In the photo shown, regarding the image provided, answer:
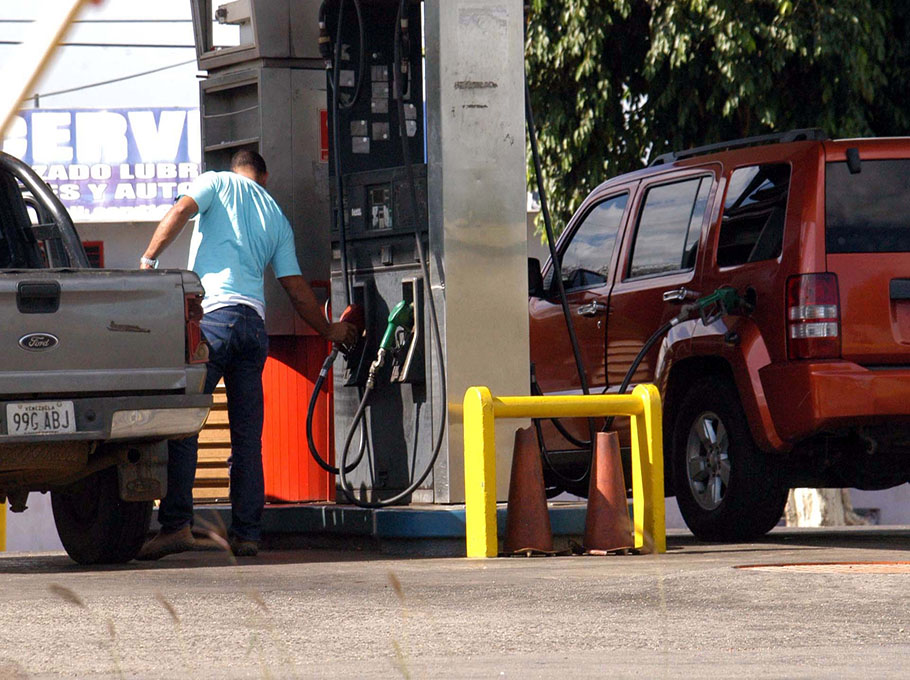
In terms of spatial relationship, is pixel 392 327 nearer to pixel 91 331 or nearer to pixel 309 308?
pixel 309 308

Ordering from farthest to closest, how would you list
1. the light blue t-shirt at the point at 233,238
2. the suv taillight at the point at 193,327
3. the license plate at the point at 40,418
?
the light blue t-shirt at the point at 233,238 → the suv taillight at the point at 193,327 → the license plate at the point at 40,418

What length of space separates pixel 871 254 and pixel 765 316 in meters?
0.59

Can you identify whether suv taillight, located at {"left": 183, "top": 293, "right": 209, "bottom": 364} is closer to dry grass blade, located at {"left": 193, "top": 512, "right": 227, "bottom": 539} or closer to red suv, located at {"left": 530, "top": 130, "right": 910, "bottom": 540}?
dry grass blade, located at {"left": 193, "top": 512, "right": 227, "bottom": 539}

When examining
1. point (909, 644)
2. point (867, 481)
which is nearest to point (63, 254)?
point (867, 481)

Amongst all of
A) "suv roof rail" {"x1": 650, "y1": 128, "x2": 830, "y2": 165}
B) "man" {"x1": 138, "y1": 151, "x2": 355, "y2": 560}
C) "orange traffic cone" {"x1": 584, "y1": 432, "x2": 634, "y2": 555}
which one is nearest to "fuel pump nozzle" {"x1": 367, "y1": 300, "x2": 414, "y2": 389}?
"man" {"x1": 138, "y1": 151, "x2": 355, "y2": 560}

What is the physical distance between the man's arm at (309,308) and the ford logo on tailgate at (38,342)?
187 cm

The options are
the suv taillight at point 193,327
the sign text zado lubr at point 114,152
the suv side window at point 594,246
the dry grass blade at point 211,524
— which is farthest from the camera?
the sign text zado lubr at point 114,152

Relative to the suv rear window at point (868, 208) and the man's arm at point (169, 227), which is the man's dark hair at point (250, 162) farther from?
the suv rear window at point (868, 208)

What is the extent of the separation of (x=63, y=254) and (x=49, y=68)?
695 cm

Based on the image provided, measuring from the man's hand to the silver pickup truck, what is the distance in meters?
1.60

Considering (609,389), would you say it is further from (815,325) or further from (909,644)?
(909,644)

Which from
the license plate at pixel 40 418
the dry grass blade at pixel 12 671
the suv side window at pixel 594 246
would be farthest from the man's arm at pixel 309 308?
the dry grass blade at pixel 12 671

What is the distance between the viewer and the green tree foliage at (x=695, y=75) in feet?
44.0

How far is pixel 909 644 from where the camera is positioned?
425 cm
